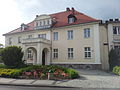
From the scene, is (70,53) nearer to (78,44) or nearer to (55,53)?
(78,44)

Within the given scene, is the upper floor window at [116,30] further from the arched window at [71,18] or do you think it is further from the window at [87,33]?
the arched window at [71,18]

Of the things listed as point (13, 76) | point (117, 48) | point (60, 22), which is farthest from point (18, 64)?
point (117, 48)

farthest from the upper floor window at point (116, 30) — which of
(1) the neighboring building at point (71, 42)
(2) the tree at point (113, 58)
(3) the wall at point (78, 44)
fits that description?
(2) the tree at point (113, 58)

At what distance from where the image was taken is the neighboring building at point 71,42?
74.1 feet

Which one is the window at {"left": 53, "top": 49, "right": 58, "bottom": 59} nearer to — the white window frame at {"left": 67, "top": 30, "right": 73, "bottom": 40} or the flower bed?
the white window frame at {"left": 67, "top": 30, "right": 73, "bottom": 40}

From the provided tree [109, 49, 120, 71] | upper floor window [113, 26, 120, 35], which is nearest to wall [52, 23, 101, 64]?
tree [109, 49, 120, 71]

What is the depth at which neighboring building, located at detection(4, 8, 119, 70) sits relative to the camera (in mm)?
22594

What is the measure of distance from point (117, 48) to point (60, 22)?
1269cm

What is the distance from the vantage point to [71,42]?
24.9m

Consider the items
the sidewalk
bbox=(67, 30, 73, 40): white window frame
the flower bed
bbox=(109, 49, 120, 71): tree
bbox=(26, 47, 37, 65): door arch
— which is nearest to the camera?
the sidewalk

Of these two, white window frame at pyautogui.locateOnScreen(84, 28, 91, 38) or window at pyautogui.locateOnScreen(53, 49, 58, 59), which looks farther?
window at pyautogui.locateOnScreen(53, 49, 58, 59)

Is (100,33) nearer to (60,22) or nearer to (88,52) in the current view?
(88,52)

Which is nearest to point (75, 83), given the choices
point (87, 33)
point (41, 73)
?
point (41, 73)

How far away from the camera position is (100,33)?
23094 mm
